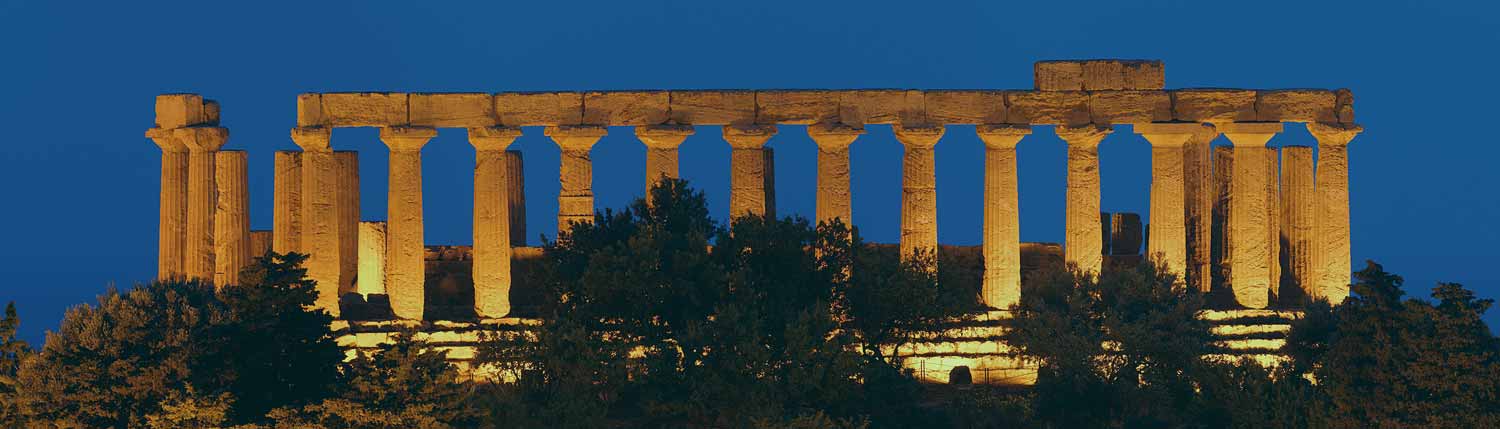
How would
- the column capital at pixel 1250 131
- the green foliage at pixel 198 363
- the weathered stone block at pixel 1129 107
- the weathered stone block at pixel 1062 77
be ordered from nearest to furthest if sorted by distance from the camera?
the green foliage at pixel 198 363, the weathered stone block at pixel 1129 107, the weathered stone block at pixel 1062 77, the column capital at pixel 1250 131

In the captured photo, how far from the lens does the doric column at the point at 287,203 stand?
64.8 meters

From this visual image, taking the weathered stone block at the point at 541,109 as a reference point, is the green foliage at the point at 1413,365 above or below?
below

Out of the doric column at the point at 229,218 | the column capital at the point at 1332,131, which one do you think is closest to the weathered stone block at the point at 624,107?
the doric column at the point at 229,218

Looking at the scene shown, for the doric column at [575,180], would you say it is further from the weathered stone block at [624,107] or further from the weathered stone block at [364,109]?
the weathered stone block at [364,109]

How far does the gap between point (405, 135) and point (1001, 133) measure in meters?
13.9

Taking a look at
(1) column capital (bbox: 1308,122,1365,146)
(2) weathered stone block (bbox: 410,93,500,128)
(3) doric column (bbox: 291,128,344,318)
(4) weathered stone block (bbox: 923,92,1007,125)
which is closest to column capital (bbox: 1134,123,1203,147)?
(1) column capital (bbox: 1308,122,1365,146)

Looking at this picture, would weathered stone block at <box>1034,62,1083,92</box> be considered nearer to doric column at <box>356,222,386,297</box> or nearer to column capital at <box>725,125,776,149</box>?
column capital at <box>725,125,776,149</box>

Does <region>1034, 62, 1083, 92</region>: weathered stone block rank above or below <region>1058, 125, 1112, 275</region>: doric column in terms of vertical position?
above

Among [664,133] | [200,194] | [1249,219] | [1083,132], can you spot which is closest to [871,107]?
[664,133]

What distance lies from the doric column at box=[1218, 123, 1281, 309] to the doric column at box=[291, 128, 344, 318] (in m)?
21.4

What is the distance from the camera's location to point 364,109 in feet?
210

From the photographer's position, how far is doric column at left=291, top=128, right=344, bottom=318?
63438mm

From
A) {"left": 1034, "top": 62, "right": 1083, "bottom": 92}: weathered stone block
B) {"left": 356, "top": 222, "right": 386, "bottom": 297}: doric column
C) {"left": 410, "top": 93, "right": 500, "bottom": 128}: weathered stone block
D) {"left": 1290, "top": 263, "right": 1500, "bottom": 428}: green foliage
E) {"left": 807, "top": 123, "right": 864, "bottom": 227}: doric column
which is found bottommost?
{"left": 1290, "top": 263, "right": 1500, "bottom": 428}: green foliage

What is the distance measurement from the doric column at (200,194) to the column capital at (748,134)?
12403mm
